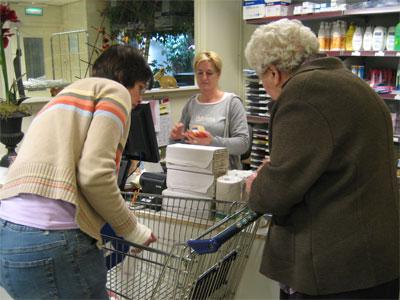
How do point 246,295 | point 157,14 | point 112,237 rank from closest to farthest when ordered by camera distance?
point 112,237 < point 246,295 < point 157,14

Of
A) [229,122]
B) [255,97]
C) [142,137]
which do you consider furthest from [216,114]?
[255,97]

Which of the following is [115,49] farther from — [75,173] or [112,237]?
[112,237]

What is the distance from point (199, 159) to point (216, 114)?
926 mm

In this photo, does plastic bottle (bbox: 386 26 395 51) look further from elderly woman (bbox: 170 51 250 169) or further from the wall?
the wall

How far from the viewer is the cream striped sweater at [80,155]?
1.18 metres

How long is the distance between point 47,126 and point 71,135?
0.09m

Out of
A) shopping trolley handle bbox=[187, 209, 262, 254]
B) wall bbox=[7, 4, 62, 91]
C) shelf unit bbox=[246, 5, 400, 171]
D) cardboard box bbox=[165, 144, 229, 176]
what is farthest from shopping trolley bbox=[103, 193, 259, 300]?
wall bbox=[7, 4, 62, 91]

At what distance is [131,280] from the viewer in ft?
5.57

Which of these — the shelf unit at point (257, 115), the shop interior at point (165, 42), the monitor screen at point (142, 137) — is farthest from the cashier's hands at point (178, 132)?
the shelf unit at point (257, 115)

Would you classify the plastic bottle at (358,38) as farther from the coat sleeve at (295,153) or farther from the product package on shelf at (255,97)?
the coat sleeve at (295,153)

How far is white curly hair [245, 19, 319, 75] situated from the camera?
1.35 meters

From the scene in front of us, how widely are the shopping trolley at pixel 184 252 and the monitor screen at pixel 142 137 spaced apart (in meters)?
0.24

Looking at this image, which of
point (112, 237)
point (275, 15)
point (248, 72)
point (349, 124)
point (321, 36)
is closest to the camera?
point (349, 124)

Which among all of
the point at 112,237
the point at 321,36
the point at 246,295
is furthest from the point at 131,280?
the point at 321,36
